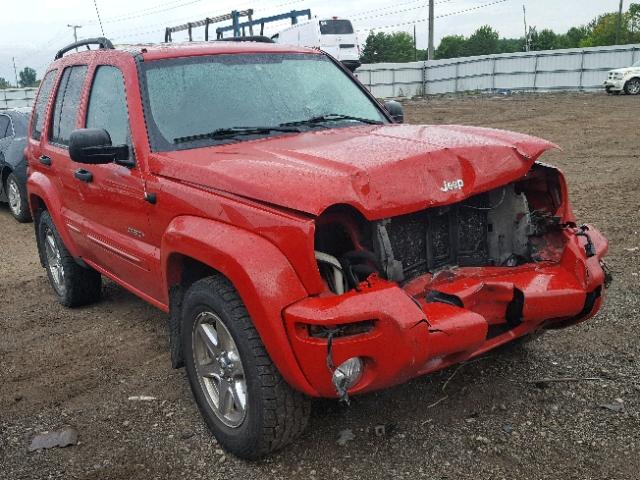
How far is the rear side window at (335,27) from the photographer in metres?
26.2

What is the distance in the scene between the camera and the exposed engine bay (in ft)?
9.64

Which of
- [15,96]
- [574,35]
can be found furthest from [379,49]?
[15,96]

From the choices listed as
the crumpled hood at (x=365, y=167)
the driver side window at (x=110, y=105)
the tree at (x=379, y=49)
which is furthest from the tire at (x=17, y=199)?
the tree at (x=379, y=49)

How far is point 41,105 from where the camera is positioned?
5.45 metres

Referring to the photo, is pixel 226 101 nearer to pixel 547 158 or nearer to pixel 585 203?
pixel 585 203

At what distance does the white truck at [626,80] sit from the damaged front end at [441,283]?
75.7ft

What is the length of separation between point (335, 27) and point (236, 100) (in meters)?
23.7

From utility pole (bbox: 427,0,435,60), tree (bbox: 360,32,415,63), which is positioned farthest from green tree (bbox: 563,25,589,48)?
utility pole (bbox: 427,0,435,60)

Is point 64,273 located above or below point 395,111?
below

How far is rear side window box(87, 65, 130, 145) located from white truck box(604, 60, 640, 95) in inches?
926

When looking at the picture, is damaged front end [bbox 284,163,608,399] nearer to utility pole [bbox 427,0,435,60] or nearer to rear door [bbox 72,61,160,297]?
rear door [bbox 72,61,160,297]

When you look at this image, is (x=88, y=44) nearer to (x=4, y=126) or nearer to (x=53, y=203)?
(x=53, y=203)

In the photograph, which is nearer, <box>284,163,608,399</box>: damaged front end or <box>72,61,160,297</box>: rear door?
<box>284,163,608,399</box>: damaged front end

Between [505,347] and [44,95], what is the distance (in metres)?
4.11
